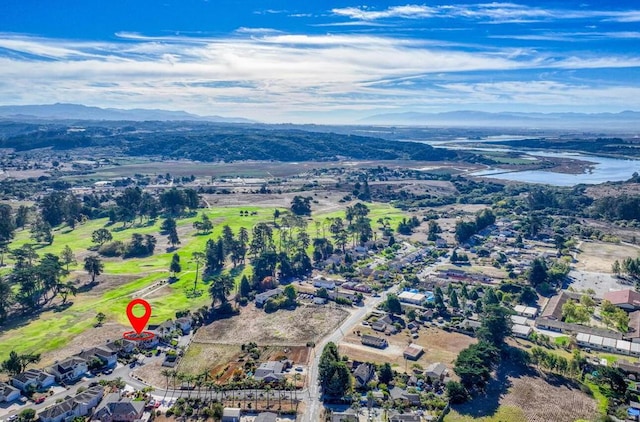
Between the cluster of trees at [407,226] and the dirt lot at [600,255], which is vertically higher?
the cluster of trees at [407,226]

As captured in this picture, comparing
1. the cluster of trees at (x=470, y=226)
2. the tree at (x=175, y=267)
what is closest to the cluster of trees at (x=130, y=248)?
the tree at (x=175, y=267)

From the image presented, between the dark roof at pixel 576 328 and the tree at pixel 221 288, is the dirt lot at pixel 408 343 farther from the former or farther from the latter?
the tree at pixel 221 288

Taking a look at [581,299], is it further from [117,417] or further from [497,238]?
[117,417]

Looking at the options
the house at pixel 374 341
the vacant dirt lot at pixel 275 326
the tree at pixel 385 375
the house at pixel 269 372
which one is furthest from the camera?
the vacant dirt lot at pixel 275 326

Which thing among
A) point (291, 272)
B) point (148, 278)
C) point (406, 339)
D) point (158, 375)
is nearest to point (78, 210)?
point (148, 278)

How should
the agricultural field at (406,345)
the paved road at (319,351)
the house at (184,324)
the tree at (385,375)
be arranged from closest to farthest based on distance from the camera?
the paved road at (319,351)
the tree at (385,375)
the agricultural field at (406,345)
the house at (184,324)

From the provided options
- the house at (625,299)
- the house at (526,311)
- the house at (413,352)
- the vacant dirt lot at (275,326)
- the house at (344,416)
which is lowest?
the vacant dirt lot at (275,326)

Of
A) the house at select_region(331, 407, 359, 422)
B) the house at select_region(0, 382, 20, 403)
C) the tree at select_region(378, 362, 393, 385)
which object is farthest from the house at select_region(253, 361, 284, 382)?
the house at select_region(0, 382, 20, 403)
